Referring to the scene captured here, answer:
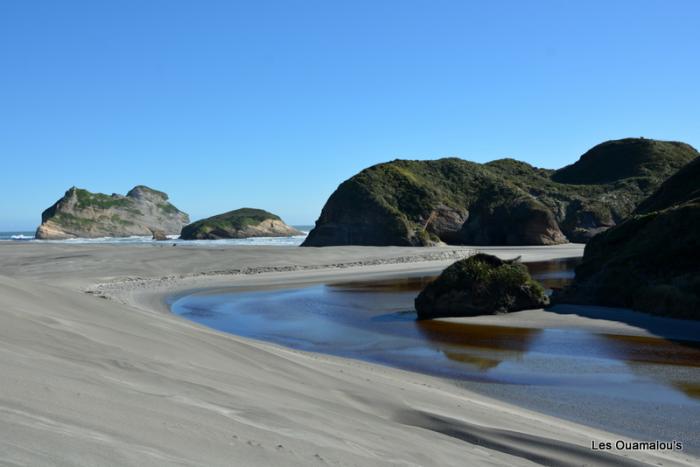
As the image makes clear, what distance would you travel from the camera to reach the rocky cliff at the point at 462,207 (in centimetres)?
6112

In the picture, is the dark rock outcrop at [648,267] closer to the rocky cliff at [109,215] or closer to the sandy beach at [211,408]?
the sandy beach at [211,408]

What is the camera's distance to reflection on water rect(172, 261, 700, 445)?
8672mm

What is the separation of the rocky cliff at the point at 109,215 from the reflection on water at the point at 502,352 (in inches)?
3111

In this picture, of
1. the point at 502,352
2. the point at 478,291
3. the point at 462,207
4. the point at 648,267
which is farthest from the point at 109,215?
the point at 502,352

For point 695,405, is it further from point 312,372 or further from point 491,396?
point 312,372

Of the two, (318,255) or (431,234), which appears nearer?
(318,255)

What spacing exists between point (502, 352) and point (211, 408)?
8.84 m

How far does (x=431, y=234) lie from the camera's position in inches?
2494

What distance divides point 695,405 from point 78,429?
25.6ft

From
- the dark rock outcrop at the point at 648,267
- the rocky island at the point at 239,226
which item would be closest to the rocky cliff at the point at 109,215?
the rocky island at the point at 239,226

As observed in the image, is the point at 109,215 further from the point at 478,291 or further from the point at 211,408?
the point at 211,408

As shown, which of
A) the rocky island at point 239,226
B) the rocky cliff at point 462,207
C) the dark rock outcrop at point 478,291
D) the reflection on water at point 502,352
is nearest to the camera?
the reflection on water at point 502,352

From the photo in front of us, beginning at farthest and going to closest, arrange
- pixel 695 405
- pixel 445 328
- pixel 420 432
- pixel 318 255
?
pixel 318 255
pixel 445 328
pixel 695 405
pixel 420 432

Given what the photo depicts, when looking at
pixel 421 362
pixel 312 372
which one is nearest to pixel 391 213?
pixel 421 362
